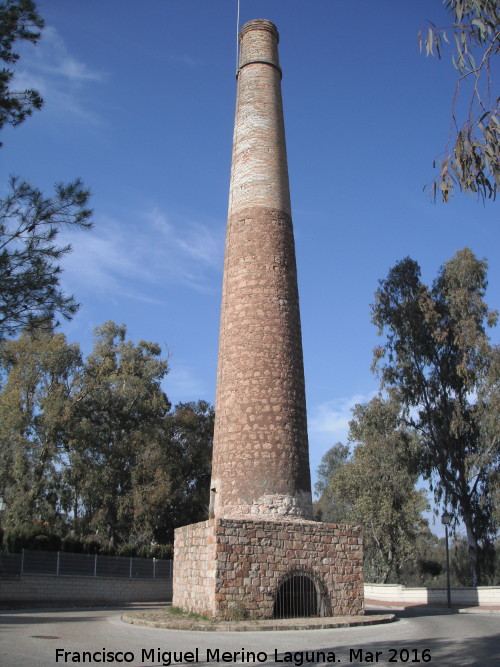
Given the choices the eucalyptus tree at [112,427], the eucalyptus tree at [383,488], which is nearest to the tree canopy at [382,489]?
the eucalyptus tree at [383,488]

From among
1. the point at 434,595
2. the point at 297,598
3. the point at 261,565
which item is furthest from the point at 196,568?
the point at 434,595

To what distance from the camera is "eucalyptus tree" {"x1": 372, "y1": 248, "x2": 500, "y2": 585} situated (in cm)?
2275

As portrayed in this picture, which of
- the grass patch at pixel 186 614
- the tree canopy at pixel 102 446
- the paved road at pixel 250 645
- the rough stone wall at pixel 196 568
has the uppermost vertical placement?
the tree canopy at pixel 102 446

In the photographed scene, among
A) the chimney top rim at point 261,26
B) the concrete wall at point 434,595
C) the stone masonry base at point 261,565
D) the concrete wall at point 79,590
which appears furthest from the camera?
the concrete wall at point 434,595

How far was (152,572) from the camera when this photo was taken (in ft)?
81.0

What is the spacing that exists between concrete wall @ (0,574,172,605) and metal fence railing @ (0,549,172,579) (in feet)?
0.57

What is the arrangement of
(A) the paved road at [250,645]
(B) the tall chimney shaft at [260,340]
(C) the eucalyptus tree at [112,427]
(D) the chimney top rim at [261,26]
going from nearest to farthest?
(A) the paved road at [250,645] < (B) the tall chimney shaft at [260,340] < (D) the chimney top rim at [261,26] < (C) the eucalyptus tree at [112,427]

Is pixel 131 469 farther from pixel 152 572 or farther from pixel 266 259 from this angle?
pixel 266 259

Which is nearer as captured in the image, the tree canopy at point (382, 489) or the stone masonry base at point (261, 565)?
the stone masonry base at point (261, 565)

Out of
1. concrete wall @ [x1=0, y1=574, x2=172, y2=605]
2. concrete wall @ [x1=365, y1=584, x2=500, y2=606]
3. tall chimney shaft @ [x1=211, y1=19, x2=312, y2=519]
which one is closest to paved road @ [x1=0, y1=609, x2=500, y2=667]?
tall chimney shaft @ [x1=211, y1=19, x2=312, y2=519]

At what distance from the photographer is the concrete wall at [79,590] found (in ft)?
64.3

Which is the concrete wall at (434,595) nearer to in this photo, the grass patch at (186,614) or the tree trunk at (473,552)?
the tree trunk at (473,552)

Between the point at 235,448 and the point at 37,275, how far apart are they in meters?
6.88

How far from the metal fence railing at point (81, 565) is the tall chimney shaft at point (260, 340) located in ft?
30.3
